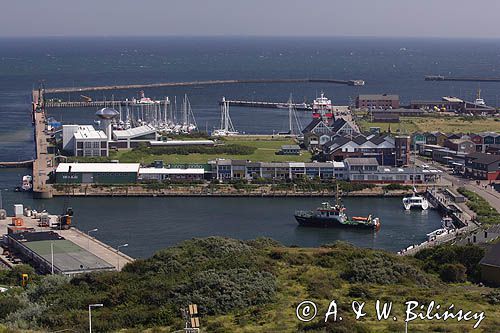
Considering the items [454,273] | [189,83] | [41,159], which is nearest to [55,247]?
[454,273]

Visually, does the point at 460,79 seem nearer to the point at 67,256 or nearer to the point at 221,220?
the point at 221,220

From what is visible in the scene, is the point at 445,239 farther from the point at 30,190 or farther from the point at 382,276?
the point at 30,190

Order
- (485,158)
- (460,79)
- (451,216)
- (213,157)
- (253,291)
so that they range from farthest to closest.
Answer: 1. (460,79)
2. (213,157)
3. (485,158)
4. (451,216)
5. (253,291)

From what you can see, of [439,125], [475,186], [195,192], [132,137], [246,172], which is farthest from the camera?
[439,125]

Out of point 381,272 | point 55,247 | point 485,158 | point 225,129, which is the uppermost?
point 381,272

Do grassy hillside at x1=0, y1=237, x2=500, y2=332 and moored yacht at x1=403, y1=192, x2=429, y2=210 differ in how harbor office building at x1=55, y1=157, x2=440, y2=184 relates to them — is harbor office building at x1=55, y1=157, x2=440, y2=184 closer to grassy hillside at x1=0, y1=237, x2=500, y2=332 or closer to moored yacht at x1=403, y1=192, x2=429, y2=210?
moored yacht at x1=403, y1=192, x2=429, y2=210

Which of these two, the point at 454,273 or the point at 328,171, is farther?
the point at 328,171

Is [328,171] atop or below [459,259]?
below

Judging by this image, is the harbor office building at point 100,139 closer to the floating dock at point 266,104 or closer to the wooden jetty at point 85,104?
the wooden jetty at point 85,104
